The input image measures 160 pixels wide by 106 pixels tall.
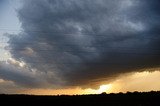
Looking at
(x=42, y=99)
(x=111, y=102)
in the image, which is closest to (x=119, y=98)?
(x=111, y=102)

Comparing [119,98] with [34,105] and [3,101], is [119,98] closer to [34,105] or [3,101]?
[34,105]

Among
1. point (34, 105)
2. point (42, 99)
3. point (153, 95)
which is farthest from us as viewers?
point (153, 95)

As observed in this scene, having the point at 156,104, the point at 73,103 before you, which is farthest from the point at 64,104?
the point at 156,104

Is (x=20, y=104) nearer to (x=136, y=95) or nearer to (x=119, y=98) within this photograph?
(x=119, y=98)

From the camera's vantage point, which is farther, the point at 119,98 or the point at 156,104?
the point at 119,98

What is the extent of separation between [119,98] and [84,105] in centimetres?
848

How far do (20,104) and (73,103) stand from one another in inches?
318

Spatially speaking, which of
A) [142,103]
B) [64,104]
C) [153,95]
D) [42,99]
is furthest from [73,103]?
[153,95]

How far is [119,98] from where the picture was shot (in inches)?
2223

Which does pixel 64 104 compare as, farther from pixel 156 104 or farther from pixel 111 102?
pixel 156 104

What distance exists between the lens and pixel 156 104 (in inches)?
2050

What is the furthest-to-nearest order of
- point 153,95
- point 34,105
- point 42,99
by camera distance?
point 153,95
point 42,99
point 34,105

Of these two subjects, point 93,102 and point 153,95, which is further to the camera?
point 153,95

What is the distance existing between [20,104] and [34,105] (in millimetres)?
2166
